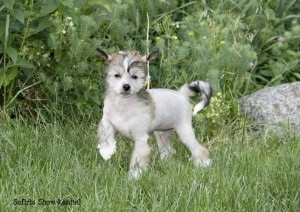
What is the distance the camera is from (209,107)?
22.6ft

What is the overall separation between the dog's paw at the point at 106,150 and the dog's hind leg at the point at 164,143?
22.7 inches

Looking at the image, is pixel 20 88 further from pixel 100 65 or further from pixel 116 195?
pixel 116 195

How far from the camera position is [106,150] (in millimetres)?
5734

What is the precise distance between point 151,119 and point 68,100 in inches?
56.1

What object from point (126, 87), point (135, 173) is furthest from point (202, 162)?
point (126, 87)

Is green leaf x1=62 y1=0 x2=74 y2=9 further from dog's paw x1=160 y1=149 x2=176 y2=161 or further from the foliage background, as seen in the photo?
→ dog's paw x1=160 y1=149 x2=176 y2=161

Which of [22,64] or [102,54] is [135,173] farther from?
[22,64]

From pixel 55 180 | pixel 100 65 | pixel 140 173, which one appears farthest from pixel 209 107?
pixel 55 180

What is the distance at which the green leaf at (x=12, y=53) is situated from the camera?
20.6 ft

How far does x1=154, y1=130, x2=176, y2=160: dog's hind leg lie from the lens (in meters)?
6.24

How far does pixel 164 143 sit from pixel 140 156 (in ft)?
2.01

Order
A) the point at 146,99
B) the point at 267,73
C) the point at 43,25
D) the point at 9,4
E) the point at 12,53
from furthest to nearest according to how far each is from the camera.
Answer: the point at 267,73 → the point at 43,25 → the point at 12,53 → the point at 9,4 → the point at 146,99

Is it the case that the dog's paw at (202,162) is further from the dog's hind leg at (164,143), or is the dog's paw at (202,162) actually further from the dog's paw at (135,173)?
the dog's paw at (135,173)

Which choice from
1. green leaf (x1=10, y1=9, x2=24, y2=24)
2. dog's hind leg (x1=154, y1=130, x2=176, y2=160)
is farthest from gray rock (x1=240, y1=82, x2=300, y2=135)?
green leaf (x1=10, y1=9, x2=24, y2=24)
